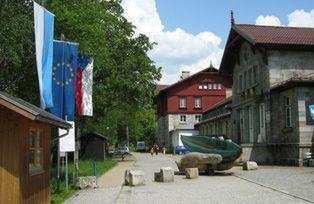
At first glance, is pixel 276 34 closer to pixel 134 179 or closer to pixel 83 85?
pixel 134 179

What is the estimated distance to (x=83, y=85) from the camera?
2144 cm

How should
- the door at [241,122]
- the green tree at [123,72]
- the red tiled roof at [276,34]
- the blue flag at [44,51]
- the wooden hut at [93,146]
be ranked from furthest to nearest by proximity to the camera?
the wooden hut at [93,146] → the door at [241,122] → the green tree at [123,72] → the red tiled roof at [276,34] → the blue flag at [44,51]

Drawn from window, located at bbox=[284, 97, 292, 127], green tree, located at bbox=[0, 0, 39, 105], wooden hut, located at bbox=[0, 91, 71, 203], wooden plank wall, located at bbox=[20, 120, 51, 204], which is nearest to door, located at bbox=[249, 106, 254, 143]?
window, located at bbox=[284, 97, 292, 127]

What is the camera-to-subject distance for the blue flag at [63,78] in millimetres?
18938

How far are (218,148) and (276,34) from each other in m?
12.0

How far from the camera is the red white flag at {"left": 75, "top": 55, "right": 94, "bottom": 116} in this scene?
21.1 m

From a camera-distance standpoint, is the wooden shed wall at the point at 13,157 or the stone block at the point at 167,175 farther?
the stone block at the point at 167,175

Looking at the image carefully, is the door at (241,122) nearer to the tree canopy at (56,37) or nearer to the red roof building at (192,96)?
the tree canopy at (56,37)

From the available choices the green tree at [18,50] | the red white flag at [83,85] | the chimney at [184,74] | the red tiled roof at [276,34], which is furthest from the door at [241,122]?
the chimney at [184,74]

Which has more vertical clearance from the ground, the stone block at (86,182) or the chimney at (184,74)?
the chimney at (184,74)

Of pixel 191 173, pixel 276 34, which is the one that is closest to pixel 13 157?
pixel 191 173

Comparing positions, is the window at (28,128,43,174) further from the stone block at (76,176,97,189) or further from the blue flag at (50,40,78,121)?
the stone block at (76,176,97,189)

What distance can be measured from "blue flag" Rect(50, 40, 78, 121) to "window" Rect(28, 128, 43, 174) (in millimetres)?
4941

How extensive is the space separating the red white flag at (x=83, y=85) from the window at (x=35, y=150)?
23.2ft
